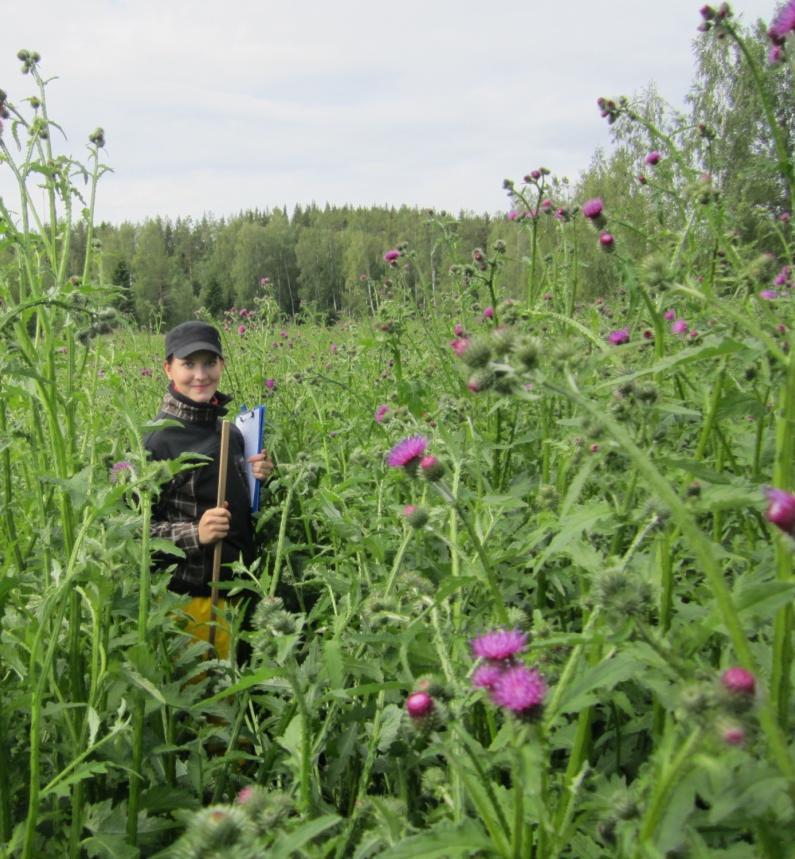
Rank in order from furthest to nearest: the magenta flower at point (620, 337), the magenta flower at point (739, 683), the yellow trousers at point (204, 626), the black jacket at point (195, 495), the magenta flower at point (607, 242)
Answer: the black jacket at point (195, 495) < the yellow trousers at point (204, 626) < the magenta flower at point (620, 337) < the magenta flower at point (607, 242) < the magenta flower at point (739, 683)

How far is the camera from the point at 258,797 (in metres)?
1.17

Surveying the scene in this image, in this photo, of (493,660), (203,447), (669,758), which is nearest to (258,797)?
(493,660)

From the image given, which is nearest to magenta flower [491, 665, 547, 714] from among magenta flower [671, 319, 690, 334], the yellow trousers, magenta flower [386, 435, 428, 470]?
magenta flower [386, 435, 428, 470]

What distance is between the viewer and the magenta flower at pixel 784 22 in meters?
1.61

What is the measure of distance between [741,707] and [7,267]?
2.41m

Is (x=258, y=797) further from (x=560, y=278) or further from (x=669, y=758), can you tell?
(x=560, y=278)

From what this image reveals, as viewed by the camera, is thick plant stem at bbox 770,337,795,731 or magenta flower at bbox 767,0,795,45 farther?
magenta flower at bbox 767,0,795,45

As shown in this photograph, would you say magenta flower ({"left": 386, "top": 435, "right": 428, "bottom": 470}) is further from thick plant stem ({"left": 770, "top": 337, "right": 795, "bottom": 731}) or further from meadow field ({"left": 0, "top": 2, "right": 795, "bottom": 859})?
thick plant stem ({"left": 770, "top": 337, "right": 795, "bottom": 731})

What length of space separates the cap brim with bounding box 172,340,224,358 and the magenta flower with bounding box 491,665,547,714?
3431 mm

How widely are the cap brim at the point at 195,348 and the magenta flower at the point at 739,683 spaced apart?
368cm

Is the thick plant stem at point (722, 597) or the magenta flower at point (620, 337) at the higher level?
the magenta flower at point (620, 337)

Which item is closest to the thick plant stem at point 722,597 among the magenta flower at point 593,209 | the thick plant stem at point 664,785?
the thick plant stem at point 664,785

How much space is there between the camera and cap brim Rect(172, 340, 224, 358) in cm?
418

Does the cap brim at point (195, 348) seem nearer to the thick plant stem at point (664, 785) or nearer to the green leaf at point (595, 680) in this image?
the green leaf at point (595, 680)
